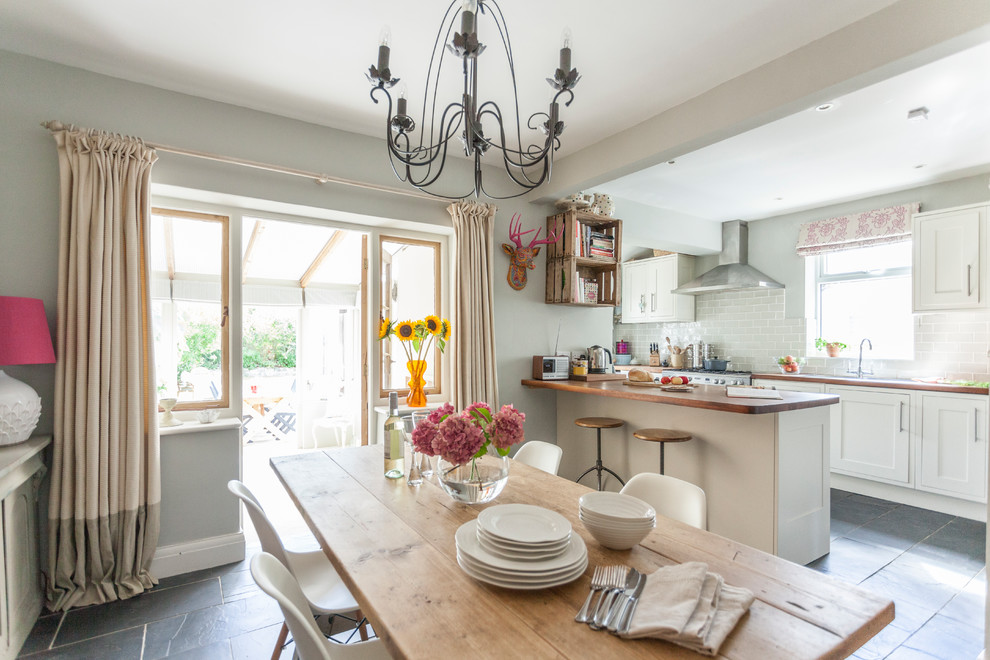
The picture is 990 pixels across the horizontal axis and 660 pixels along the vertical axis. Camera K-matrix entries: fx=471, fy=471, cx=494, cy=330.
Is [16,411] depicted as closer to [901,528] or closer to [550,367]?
[550,367]

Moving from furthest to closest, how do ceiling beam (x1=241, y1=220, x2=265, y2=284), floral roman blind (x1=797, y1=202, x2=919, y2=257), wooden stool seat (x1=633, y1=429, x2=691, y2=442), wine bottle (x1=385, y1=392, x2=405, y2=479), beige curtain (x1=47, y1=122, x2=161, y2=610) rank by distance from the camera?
1. ceiling beam (x1=241, y1=220, x2=265, y2=284)
2. floral roman blind (x1=797, y1=202, x2=919, y2=257)
3. wooden stool seat (x1=633, y1=429, x2=691, y2=442)
4. beige curtain (x1=47, y1=122, x2=161, y2=610)
5. wine bottle (x1=385, y1=392, x2=405, y2=479)

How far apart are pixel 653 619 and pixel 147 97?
3220 millimetres


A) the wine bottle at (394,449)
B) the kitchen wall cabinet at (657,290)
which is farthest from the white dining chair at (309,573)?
the kitchen wall cabinet at (657,290)

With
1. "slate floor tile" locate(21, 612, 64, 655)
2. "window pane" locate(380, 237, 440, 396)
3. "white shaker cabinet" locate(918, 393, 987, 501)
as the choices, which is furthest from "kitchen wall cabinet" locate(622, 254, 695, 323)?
"slate floor tile" locate(21, 612, 64, 655)

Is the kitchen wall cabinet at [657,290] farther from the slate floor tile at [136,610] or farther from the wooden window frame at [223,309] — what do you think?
the slate floor tile at [136,610]

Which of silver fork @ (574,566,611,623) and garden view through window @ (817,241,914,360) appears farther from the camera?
garden view through window @ (817,241,914,360)

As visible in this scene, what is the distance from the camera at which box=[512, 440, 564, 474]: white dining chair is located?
229 cm

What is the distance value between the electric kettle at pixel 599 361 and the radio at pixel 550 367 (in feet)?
1.08

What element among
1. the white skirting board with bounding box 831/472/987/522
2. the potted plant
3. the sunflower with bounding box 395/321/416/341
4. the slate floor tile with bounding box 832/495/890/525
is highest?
the sunflower with bounding box 395/321/416/341

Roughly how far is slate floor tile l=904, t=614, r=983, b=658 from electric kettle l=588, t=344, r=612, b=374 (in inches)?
93.5

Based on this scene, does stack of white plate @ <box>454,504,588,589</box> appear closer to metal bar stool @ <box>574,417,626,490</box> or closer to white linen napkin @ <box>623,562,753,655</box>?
white linen napkin @ <box>623,562,753,655</box>

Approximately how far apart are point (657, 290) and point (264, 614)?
17.7ft

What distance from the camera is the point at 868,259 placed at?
464 cm

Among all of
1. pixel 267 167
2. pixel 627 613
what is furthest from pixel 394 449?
pixel 267 167
